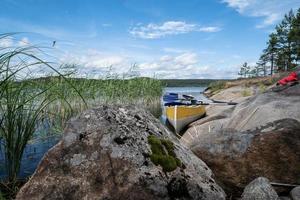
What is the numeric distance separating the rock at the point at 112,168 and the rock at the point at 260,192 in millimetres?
825

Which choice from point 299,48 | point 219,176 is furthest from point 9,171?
point 299,48

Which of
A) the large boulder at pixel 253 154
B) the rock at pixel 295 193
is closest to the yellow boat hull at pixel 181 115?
the large boulder at pixel 253 154

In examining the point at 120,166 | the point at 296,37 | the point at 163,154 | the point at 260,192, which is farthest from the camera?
the point at 296,37

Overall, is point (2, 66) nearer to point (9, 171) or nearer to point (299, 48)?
point (9, 171)

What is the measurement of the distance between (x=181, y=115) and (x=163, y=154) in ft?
38.8

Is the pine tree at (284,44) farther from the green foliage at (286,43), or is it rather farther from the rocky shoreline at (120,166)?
the rocky shoreline at (120,166)

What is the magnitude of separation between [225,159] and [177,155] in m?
1.98

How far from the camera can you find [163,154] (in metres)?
3.22

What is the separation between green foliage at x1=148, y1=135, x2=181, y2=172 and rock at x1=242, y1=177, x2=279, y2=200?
1291 mm

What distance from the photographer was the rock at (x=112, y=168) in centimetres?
297

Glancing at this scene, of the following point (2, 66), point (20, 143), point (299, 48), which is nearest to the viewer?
point (2, 66)

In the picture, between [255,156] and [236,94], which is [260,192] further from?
[236,94]

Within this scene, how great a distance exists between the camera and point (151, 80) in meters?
20.0

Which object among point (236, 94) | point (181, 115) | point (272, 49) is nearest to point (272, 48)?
point (272, 49)
